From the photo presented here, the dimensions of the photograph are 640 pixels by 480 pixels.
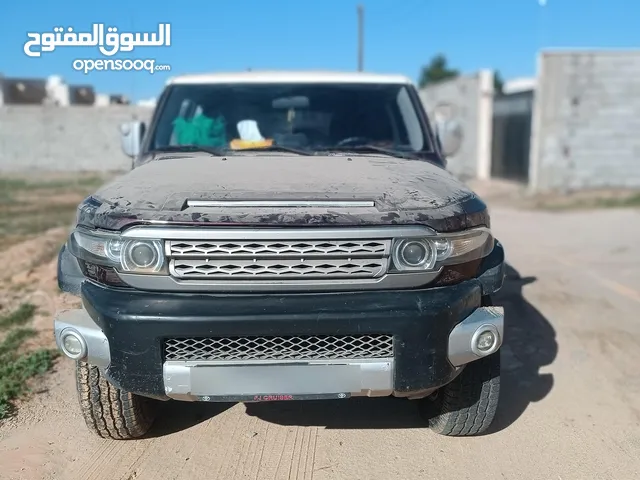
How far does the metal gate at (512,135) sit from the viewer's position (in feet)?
49.0

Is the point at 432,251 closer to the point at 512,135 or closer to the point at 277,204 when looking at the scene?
the point at 277,204

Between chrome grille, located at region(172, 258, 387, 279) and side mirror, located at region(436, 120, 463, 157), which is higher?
side mirror, located at region(436, 120, 463, 157)

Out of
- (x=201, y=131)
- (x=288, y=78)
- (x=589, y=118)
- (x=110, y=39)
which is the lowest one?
(x=589, y=118)

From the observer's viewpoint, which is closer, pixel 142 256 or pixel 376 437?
pixel 142 256

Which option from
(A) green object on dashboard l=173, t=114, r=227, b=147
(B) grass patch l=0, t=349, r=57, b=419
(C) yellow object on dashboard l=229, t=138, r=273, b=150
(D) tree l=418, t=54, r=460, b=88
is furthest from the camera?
(D) tree l=418, t=54, r=460, b=88

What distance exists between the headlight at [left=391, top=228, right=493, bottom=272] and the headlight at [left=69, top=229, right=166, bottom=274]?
2.98ft

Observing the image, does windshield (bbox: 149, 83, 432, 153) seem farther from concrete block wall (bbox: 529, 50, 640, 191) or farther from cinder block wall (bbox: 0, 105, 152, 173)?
cinder block wall (bbox: 0, 105, 152, 173)

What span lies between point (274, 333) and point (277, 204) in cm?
50

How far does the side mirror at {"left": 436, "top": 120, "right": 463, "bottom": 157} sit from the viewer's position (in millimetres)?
4250

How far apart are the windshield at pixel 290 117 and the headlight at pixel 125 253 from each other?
153 cm

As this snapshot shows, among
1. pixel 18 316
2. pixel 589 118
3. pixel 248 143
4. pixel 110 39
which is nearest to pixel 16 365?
pixel 18 316

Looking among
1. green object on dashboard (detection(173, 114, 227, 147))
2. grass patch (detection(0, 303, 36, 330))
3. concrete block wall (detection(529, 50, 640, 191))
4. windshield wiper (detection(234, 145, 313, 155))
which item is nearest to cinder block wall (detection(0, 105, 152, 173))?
concrete block wall (detection(529, 50, 640, 191))

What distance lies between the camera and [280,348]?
2539 millimetres

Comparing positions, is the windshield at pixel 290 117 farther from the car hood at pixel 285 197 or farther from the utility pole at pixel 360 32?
the utility pole at pixel 360 32
